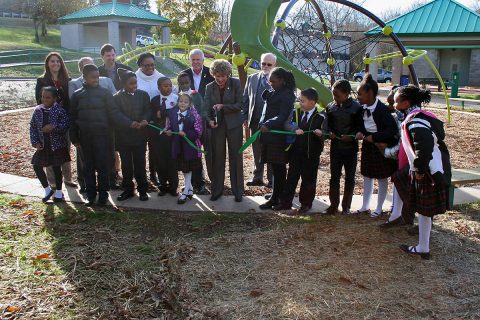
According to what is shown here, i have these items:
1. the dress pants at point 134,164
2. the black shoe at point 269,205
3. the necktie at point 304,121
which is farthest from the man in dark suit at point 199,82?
the necktie at point 304,121

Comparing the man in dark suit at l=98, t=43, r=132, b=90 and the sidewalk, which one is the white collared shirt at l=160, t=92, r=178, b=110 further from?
the sidewalk

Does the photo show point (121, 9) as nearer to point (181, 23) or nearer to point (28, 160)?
point (181, 23)

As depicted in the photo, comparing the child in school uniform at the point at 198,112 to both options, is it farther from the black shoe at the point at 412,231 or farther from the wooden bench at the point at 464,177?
the wooden bench at the point at 464,177

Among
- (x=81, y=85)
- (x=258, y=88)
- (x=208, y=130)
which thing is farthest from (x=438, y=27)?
(x=81, y=85)

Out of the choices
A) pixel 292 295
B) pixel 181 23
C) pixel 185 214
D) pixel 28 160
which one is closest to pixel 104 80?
pixel 185 214

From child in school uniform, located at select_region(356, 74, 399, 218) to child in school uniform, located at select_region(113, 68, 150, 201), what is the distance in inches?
95.4

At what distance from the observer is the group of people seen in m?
4.61

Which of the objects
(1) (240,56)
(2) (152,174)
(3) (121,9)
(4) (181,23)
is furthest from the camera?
(3) (121,9)

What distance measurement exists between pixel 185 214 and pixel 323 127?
177 cm

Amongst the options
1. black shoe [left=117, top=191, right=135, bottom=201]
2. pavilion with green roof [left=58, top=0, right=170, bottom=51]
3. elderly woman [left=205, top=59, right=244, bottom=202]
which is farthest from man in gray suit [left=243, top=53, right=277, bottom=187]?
pavilion with green roof [left=58, top=0, right=170, bottom=51]

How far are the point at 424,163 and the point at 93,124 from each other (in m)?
3.43

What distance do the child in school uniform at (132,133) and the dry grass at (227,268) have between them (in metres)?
0.58

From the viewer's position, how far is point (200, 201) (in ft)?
17.7

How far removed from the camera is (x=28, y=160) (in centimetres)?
726
